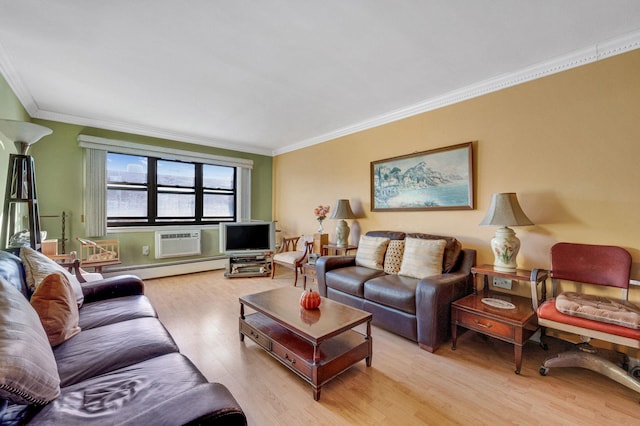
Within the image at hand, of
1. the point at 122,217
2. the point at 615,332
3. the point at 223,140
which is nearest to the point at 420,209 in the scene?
the point at 615,332

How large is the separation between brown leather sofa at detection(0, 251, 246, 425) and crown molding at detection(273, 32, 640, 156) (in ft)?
10.9

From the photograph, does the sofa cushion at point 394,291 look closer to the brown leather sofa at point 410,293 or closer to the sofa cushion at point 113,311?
the brown leather sofa at point 410,293

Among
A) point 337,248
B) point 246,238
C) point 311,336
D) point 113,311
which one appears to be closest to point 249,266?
point 246,238

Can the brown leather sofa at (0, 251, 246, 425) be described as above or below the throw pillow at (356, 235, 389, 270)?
below

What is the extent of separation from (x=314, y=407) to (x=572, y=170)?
2.76 m

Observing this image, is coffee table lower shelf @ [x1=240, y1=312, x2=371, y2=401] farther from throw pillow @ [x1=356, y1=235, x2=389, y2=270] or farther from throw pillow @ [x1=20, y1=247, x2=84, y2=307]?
throw pillow @ [x1=20, y1=247, x2=84, y2=307]

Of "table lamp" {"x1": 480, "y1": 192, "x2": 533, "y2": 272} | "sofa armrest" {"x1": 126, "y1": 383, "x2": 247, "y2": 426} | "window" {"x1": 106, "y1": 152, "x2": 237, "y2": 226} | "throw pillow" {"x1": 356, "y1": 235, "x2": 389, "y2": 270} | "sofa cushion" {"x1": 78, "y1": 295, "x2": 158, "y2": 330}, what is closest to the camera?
"sofa armrest" {"x1": 126, "y1": 383, "x2": 247, "y2": 426}

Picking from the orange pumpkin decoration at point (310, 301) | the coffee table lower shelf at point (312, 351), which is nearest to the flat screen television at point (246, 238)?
the coffee table lower shelf at point (312, 351)

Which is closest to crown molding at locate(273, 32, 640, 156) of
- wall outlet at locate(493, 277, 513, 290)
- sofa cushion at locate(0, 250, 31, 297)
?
wall outlet at locate(493, 277, 513, 290)

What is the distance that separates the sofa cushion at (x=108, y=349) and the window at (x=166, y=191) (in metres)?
3.31

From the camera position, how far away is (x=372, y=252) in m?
3.24

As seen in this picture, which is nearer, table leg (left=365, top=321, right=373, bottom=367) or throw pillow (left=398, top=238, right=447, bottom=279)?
table leg (left=365, top=321, right=373, bottom=367)

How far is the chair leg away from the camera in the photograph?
171 cm

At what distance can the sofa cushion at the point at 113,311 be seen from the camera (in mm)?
1778
